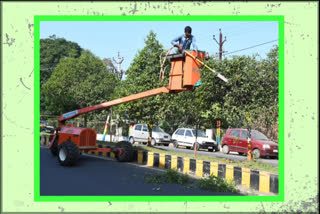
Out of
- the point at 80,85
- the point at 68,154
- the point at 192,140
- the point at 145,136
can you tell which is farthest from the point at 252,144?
the point at 80,85

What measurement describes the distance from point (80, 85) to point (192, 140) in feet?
38.2

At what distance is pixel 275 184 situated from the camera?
861cm

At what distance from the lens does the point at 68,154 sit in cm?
1220

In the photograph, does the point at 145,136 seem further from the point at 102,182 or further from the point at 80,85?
the point at 102,182

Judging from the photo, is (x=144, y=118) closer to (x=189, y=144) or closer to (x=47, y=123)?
(x=189, y=144)

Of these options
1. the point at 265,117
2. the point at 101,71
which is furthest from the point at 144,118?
the point at 101,71

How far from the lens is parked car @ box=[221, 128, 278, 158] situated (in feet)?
62.8

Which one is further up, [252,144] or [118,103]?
[118,103]

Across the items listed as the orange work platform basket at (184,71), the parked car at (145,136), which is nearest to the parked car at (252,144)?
the parked car at (145,136)

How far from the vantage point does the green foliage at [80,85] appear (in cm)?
2993

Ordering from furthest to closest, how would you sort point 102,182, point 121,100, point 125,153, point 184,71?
point 125,153 → point 121,100 → point 102,182 → point 184,71

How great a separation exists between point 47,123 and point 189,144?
18.1 metres

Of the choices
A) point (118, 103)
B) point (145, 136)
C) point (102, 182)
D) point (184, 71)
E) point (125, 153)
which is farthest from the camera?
point (145, 136)

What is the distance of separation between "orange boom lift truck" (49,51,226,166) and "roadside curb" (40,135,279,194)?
3.73 feet
